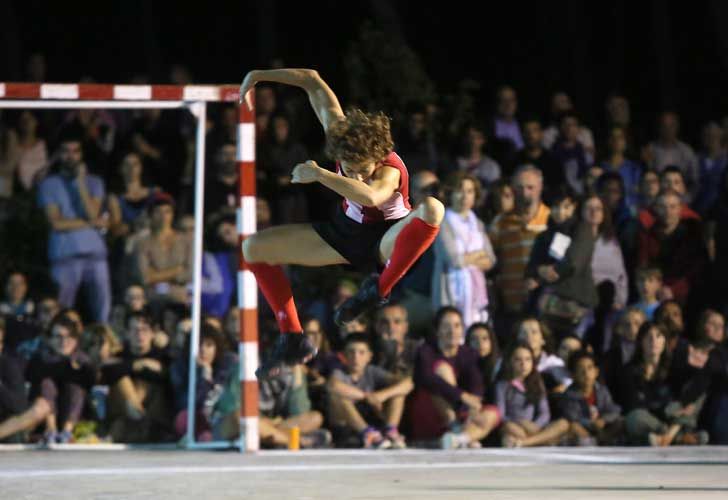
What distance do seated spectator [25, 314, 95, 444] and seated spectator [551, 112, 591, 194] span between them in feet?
14.6

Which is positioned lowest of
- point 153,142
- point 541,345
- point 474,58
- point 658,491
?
point 658,491

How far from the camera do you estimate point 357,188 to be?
29.2 feet

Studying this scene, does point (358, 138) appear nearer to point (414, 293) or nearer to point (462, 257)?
point (462, 257)

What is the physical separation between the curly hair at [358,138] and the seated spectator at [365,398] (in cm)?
358

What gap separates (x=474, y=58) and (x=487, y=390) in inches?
277

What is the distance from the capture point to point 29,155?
1468 centimetres

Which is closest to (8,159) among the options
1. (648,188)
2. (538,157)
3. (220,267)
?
(220,267)

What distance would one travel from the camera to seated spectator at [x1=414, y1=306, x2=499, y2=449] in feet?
40.9

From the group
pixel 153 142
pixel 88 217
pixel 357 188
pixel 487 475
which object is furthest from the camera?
pixel 153 142

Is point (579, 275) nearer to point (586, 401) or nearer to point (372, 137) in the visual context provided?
point (586, 401)

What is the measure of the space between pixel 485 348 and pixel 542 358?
0.45m

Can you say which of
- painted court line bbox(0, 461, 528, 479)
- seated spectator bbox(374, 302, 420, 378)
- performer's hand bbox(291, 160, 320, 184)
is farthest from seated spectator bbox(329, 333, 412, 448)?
performer's hand bbox(291, 160, 320, 184)

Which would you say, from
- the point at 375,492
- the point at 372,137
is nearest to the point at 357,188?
the point at 372,137

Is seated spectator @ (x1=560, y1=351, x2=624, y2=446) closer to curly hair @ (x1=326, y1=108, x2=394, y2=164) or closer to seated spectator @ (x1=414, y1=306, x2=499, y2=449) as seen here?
seated spectator @ (x1=414, y1=306, x2=499, y2=449)
